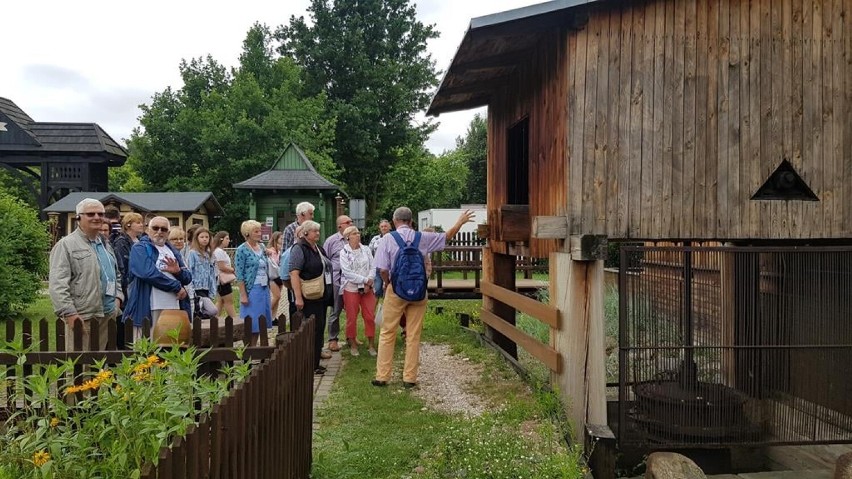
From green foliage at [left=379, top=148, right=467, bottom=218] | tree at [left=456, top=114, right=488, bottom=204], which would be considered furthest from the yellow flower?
tree at [left=456, top=114, right=488, bottom=204]

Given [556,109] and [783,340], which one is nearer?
[783,340]

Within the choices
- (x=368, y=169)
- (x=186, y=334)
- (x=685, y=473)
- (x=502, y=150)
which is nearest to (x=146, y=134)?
(x=368, y=169)

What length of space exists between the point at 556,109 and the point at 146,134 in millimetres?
37818

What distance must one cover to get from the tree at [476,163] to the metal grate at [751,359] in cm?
5386

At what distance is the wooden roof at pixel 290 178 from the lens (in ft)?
93.0

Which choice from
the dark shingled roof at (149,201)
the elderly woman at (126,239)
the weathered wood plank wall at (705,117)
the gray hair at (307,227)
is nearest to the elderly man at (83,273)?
the elderly woman at (126,239)

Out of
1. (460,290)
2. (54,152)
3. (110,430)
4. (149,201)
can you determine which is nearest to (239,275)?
(110,430)

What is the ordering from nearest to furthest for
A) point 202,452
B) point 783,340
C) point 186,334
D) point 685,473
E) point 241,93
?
point 202,452 < point 685,473 < point 186,334 < point 783,340 < point 241,93

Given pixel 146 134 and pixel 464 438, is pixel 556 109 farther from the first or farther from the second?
pixel 146 134

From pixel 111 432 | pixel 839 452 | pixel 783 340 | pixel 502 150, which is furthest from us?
pixel 502 150

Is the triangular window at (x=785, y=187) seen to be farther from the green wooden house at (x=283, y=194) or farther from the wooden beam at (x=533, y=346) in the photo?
the green wooden house at (x=283, y=194)

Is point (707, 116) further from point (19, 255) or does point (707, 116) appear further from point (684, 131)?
point (19, 255)

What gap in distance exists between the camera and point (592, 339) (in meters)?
5.73

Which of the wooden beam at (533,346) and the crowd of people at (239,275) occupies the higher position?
the crowd of people at (239,275)
